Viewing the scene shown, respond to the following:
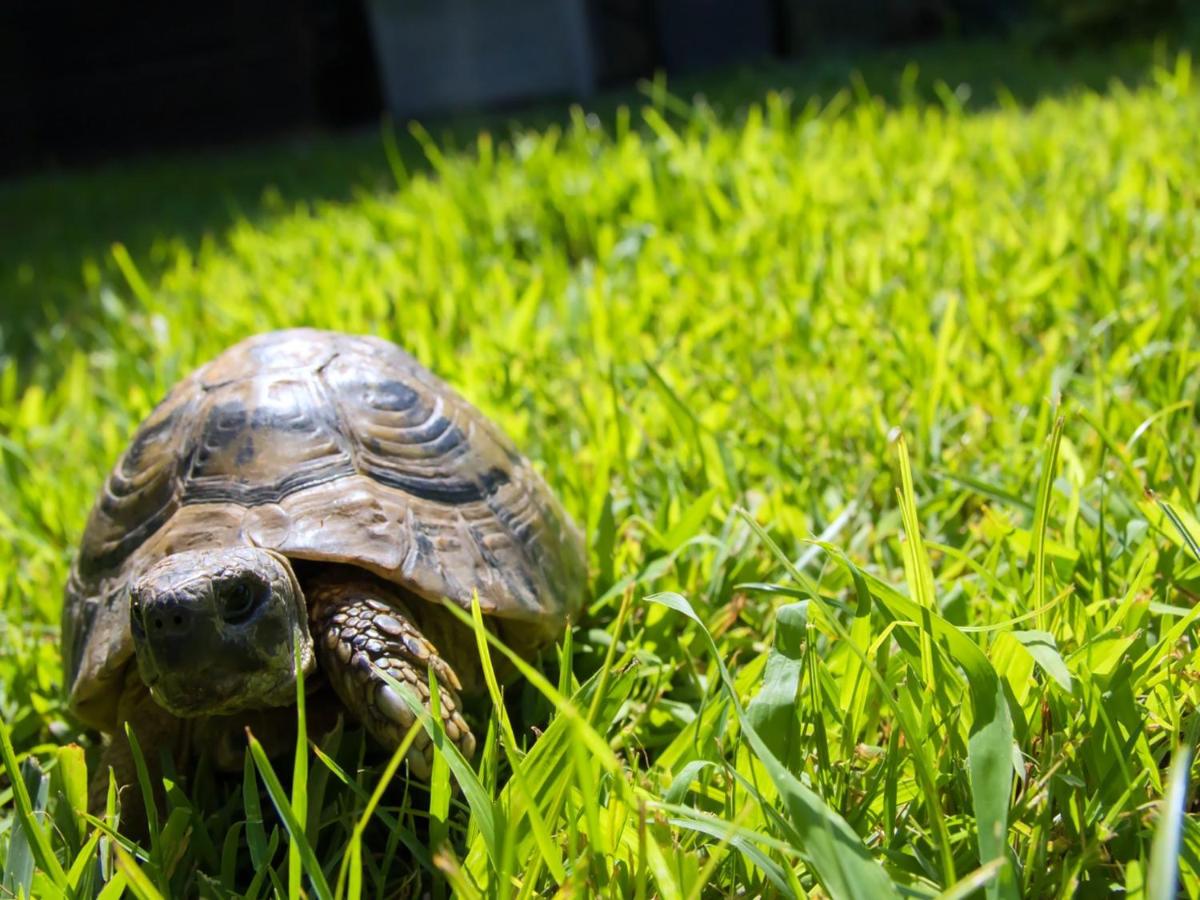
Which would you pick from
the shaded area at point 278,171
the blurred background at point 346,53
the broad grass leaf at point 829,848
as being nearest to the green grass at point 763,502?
the broad grass leaf at point 829,848

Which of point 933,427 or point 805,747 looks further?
point 933,427

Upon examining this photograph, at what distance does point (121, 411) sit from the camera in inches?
101

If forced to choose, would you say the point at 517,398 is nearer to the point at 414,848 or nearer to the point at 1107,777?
the point at 414,848

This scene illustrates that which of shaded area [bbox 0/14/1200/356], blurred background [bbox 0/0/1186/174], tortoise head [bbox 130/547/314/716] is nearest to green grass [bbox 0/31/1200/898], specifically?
tortoise head [bbox 130/547/314/716]

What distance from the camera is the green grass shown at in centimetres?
105

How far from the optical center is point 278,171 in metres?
6.41

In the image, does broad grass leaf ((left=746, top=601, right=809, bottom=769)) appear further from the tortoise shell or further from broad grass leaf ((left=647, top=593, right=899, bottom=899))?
the tortoise shell

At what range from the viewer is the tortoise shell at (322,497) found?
4.32 feet

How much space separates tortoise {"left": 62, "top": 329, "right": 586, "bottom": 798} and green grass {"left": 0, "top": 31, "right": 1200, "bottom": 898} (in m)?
0.09

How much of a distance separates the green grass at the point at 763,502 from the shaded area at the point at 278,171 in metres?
0.31

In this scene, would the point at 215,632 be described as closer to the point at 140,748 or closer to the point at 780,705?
the point at 140,748

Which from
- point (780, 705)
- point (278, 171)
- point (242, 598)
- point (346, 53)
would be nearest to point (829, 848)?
point (780, 705)

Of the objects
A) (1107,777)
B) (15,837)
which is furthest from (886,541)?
(15,837)

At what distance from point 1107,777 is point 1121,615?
215mm
